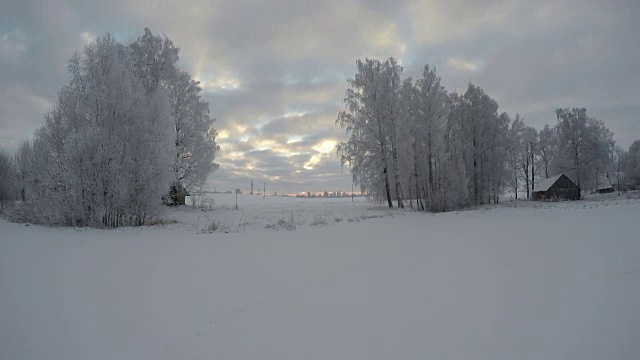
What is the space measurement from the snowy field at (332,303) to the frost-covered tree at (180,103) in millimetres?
14007

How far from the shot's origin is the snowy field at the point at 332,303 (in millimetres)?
2309

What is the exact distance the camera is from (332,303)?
3.26 meters

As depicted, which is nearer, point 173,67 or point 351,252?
point 351,252

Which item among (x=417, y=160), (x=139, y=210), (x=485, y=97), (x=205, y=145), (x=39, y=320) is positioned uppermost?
(x=485, y=97)

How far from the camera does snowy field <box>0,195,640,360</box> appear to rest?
2.31 metres

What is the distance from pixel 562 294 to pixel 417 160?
690 inches

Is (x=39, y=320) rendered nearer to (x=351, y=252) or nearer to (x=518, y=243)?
(x=351, y=252)

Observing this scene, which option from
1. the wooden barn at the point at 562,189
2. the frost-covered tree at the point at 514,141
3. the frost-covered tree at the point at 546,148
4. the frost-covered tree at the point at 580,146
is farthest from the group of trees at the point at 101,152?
the frost-covered tree at the point at 546,148

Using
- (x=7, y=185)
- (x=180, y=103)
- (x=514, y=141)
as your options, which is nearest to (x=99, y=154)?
(x=180, y=103)

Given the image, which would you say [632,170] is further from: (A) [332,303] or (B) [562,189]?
(A) [332,303]

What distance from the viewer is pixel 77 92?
12.6 metres

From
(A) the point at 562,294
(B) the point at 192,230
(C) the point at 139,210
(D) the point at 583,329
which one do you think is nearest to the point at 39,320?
(D) the point at 583,329

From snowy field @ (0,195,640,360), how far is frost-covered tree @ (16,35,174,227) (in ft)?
20.9

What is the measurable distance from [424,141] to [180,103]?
1832 centimetres
